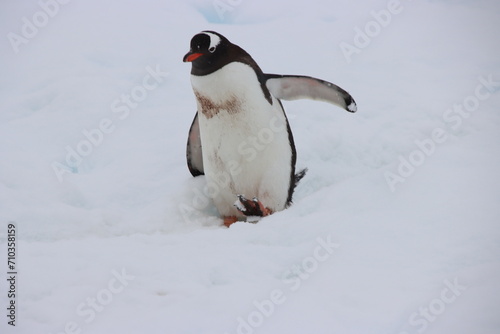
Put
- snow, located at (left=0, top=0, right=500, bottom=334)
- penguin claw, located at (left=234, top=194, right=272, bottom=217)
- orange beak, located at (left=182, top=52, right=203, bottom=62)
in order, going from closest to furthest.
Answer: snow, located at (left=0, top=0, right=500, bottom=334), orange beak, located at (left=182, top=52, right=203, bottom=62), penguin claw, located at (left=234, top=194, right=272, bottom=217)

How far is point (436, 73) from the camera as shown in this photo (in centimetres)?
398

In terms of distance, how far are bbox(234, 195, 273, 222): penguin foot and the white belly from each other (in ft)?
0.41

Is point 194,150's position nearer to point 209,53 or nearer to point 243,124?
point 243,124

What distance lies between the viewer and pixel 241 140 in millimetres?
2414

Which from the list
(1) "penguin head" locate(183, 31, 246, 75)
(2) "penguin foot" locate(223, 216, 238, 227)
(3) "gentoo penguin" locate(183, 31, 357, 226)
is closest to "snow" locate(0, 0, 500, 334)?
(2) "penguin foot" locate(223, 216, 238, 227)

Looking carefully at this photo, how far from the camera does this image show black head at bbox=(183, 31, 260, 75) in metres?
2.27

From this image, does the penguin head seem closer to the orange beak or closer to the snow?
the orange beak

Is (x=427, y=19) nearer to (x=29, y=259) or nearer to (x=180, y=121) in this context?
(x=180, y=121)

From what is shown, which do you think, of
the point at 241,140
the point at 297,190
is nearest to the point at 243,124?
the point at 241,140

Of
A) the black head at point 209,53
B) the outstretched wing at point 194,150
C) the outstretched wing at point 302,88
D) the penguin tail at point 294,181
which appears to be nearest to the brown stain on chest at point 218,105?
the black head at point 209,53

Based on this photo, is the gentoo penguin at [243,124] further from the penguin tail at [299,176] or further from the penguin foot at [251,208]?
the penguin tail at [299,176]

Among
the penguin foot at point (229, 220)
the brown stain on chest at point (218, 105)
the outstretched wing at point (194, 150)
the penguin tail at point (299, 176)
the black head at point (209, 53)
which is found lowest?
the penguin tail at point (299, 176)

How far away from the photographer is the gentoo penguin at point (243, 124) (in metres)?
2.33

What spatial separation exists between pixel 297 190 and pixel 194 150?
543 mm
